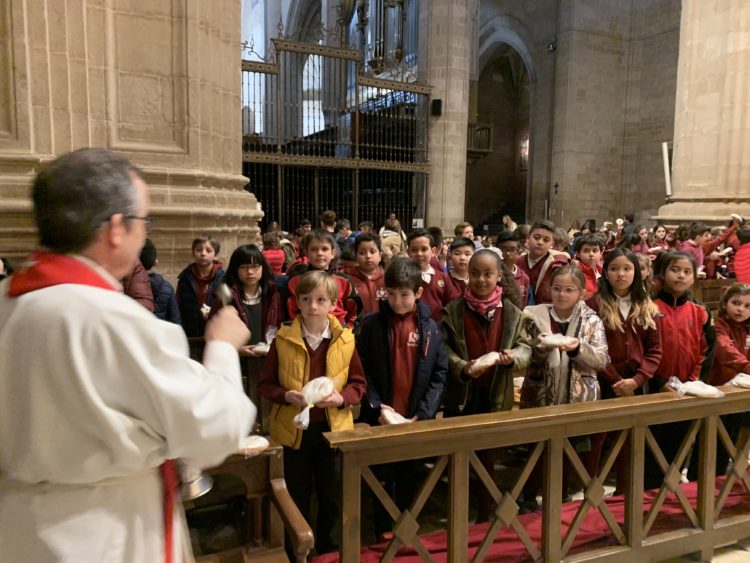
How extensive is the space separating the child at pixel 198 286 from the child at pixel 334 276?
0.68m

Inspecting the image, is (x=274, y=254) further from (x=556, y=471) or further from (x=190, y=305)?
(x=556, y=471)

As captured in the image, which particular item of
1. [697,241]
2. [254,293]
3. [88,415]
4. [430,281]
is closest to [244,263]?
[254,293]

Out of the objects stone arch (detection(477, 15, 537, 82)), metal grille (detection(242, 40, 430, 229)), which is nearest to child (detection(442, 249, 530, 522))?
metal grille (detection(242, 40, 430, 229))

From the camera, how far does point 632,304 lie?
353cm

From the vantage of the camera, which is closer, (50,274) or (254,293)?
(50,274)

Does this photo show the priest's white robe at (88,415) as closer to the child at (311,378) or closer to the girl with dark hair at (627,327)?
the child at (311,378)

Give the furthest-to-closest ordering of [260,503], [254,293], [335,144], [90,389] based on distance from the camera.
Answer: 1. [335,144]
2. [254,293]
3. [260,503]
4. [90,389]

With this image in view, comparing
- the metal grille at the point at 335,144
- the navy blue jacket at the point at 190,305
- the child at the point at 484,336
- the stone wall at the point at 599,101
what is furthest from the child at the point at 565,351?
the stone wall at the point at 599,101

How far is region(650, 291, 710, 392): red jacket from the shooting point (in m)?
3.54

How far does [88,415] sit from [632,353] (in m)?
3.08

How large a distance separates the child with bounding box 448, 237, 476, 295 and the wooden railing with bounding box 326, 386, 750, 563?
1.99m

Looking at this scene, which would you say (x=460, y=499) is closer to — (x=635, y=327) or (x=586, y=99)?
(x=635, y=327)

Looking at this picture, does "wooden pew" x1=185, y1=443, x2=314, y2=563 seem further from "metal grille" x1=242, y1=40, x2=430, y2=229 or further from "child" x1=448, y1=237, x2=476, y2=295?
"metal grille" x1=242, y1=40, x2=430, y2=229

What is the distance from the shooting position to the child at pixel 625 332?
11.1ft
